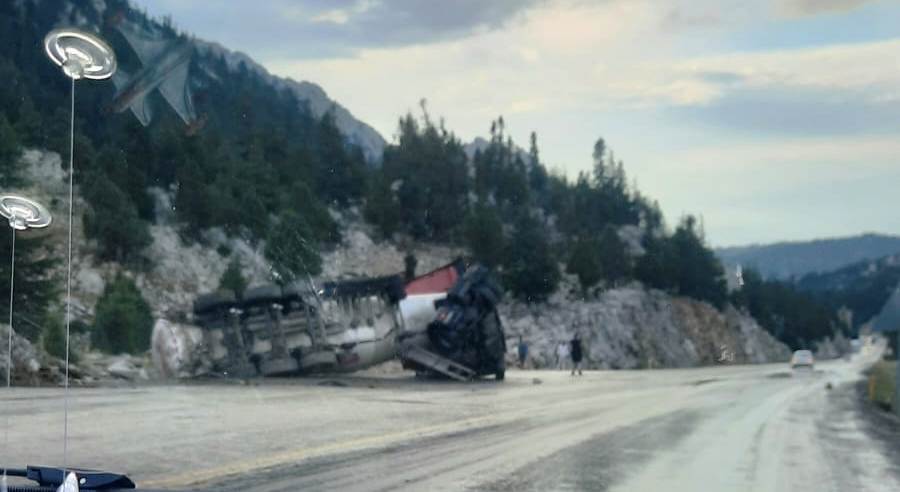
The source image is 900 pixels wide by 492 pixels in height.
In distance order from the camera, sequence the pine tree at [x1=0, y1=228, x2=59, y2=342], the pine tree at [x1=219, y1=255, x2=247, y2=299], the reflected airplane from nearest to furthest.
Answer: the reflected airplane
the pine tree at [x1=0, y1=228, x2=59, y2=342]
the pine tree at [x1=219, y1=255, x2=247, y2=299]

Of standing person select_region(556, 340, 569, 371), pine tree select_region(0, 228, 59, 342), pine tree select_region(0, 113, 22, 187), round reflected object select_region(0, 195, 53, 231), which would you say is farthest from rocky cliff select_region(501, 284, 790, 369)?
round reflected object select_region(0, 195, 53, 231)

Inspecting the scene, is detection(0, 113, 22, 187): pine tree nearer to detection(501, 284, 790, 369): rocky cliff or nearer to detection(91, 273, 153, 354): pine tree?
Answer: detection(91, 273, 153, 354): pine tree

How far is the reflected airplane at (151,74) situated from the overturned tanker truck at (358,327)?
744 cm

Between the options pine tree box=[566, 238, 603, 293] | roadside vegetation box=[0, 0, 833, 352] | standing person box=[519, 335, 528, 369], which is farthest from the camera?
pine tree box=[566, 238, 603, 293]

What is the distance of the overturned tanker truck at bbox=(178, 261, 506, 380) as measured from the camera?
26984 mm

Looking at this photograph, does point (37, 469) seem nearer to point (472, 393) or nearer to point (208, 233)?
point (472, 393)

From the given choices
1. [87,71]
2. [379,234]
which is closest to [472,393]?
[379,234]

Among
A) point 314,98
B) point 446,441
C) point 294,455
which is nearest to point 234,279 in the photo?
point 314,98

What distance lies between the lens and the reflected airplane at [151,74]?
55.7ft

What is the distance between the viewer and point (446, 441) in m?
14.1

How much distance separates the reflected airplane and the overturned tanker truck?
7442mm

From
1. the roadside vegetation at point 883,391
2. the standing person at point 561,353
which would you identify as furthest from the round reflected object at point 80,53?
the standing person at point 561,353

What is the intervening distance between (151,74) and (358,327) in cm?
1510

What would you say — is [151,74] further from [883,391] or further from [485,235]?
[485,235]
